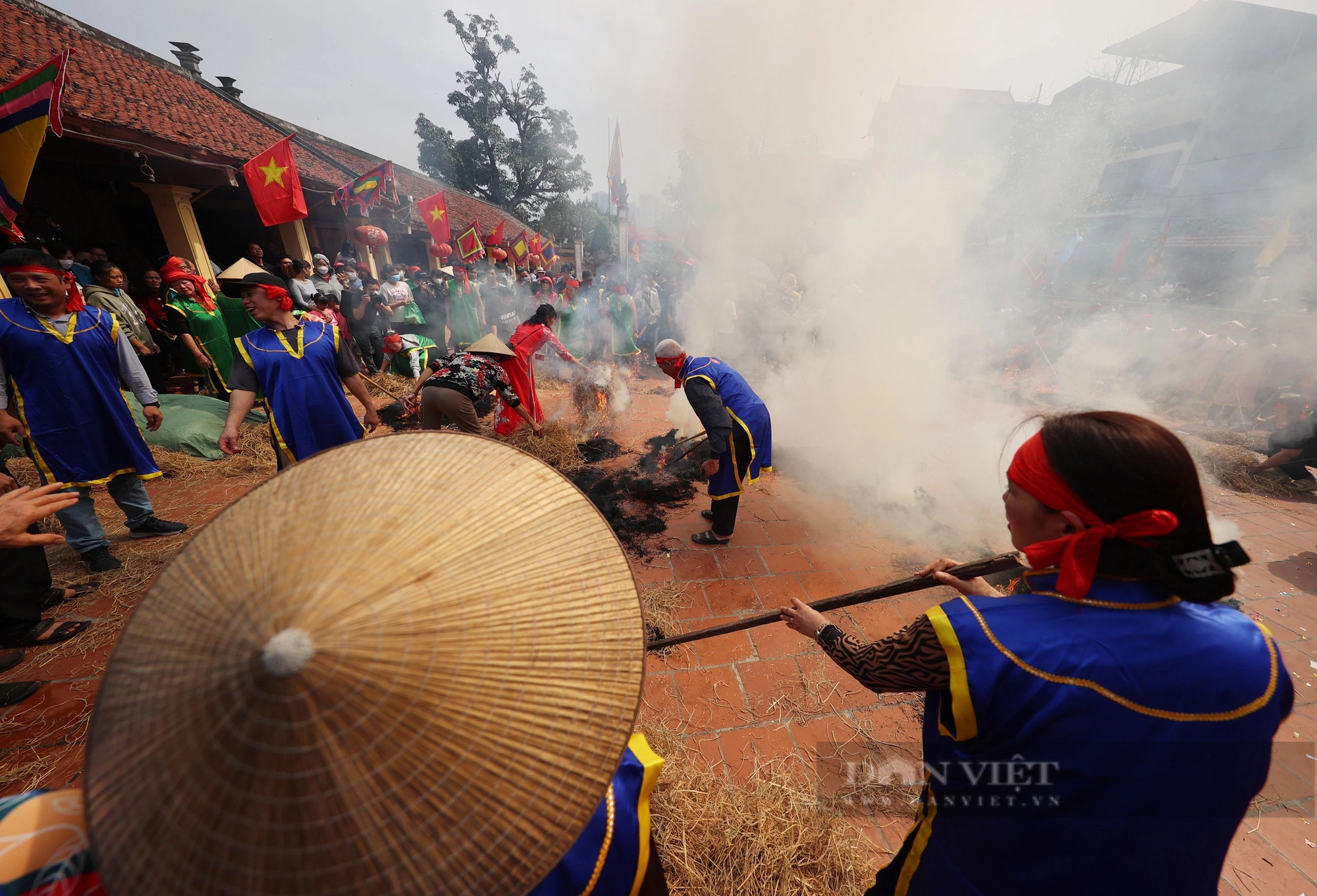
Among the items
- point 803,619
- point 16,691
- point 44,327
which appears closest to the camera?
point 803,619

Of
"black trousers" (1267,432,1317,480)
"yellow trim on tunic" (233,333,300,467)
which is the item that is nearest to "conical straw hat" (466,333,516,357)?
"yellow trim on tunic" (233,333,300,467)

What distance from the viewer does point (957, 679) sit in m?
1.11

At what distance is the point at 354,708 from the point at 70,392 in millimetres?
5335

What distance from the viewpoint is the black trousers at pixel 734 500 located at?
4.45 metres

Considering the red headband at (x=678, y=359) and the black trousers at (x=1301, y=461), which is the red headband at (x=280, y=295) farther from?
the black trousers at (x=1301, y=461)

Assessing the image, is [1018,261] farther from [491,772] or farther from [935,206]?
[491,772]

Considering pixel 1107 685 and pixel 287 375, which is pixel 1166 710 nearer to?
pixel 1107 685

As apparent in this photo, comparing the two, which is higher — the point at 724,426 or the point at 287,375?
the point at 287,375

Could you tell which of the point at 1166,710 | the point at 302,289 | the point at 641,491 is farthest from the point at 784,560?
the point at 302,289

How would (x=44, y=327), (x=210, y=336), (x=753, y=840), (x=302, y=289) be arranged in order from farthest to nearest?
(x=302, y=289), (x=210, y=336), (x=44, y=327), (x=753, y=840)

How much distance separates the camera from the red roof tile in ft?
21.4

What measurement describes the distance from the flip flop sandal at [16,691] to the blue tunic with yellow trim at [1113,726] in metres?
4.99

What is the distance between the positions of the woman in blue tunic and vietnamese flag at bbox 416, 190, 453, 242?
15096mm

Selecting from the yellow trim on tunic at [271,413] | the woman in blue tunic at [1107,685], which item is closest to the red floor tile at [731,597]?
the woman in blue tunic at [1107,685]
